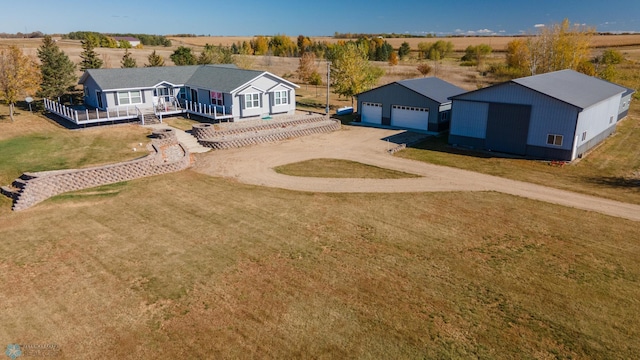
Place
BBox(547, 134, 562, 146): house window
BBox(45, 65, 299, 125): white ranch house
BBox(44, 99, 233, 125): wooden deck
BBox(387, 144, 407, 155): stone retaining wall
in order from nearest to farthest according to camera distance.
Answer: BBox(547, 134, 562, 146): house window < BBox(387, 144, 407, 155): stone retaining wall < BBox(44, 99, 233, 125): wooden deck < BBox(45, 65, 299, 125): white ranch house

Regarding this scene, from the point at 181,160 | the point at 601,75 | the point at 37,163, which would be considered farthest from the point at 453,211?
the point at 601,75

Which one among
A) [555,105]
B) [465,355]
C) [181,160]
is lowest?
[465,355]

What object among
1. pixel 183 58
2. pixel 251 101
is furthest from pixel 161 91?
pixel 183 58

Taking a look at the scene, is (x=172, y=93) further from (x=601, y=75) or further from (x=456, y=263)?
(x=601, y=75)

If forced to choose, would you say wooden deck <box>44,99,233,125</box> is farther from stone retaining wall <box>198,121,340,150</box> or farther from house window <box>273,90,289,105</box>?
stone retaining wall <box>198,121,340,150</box>

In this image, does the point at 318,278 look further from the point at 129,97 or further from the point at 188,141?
the point at 129,97

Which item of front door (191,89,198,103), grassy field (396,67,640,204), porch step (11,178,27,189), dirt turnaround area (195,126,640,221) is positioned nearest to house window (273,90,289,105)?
front door (191,89,198,103)
